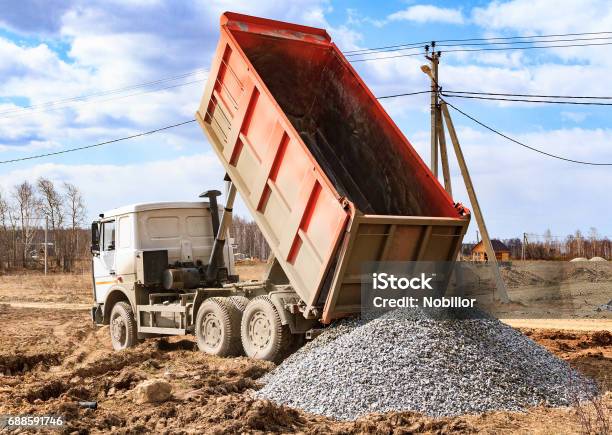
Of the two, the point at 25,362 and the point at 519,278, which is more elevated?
the point at 519,278

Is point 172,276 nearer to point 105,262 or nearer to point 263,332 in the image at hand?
point 105,262

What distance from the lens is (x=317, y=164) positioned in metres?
8.70

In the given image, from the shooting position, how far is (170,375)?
350 inches

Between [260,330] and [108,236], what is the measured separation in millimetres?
4786

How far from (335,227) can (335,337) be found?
1434 mm

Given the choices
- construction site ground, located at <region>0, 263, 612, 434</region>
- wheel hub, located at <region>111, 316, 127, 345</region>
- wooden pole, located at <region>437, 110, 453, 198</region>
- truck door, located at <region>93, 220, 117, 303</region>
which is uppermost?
wooden pole, located at <region>437, 110, 453, 198</region>

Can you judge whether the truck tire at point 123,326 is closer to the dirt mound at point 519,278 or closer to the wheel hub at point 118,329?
the wheel hub at point 118,329

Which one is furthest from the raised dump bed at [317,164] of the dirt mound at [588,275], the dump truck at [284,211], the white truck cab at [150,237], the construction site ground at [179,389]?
the dirt mound at [588,275]

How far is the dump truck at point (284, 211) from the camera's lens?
8.85 m

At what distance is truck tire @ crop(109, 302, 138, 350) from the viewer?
504 inches

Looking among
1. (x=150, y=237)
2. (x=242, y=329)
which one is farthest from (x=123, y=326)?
(x=242, y=329)

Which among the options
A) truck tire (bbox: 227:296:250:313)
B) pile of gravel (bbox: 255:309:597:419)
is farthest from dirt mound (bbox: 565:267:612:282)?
truck tire (bbox: 227:296:250:313)

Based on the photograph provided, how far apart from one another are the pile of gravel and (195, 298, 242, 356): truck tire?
1681 millimetres

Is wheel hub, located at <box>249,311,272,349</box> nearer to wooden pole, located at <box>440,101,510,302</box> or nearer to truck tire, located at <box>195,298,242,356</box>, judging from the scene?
truck tire, located at <box>195,298,242,356</box>
